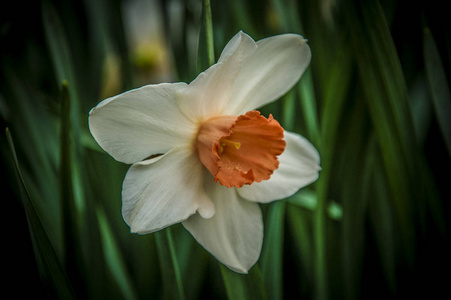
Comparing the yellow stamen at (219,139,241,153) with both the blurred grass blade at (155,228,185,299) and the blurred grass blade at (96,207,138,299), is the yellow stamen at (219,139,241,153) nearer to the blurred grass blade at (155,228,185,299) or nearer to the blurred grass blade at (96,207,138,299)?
the blurred grass blade at (155,228,185,299)

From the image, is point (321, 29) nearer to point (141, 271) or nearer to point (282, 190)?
point (282, 190)

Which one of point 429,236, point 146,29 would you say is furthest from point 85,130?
point 146,29

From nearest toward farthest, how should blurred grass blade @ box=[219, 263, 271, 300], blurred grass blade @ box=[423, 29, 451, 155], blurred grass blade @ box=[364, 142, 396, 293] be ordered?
1. blurred grass blade @ box=[219, 263, 271, 300]
2. blurred grass blade @ box=[423, 29, 451, 155]
3. blurred grass blade @ box=[364, 142, 396, 293]

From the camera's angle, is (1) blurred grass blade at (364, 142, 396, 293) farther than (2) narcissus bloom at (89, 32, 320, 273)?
Yes

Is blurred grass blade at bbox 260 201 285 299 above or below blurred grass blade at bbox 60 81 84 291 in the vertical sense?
below

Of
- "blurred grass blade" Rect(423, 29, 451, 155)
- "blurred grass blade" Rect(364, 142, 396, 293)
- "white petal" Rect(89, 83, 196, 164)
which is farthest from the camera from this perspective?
"blurred grass blade" Rect(364, 142, 396, 293)

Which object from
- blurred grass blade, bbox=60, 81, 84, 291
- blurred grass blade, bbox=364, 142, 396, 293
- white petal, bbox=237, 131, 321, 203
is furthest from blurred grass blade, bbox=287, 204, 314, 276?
blurred grass blade, bbox=60, 81, 84, 291

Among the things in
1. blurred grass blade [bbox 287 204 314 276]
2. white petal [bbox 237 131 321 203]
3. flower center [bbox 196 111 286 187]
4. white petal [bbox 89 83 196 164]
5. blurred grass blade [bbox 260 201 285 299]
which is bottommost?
blurred grass blade [bbox 287 204 314 276]
